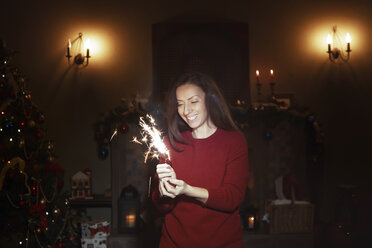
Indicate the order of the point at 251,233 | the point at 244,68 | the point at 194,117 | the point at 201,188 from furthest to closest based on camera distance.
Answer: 1. the point at 244,68
2. the point at 251,233
3. the point at 194,117
4. the point at 201,188

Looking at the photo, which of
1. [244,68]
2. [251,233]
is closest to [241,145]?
[251,233]

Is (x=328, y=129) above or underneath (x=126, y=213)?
Result: above

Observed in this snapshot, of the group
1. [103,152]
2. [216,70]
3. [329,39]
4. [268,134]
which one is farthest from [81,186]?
[329,39]

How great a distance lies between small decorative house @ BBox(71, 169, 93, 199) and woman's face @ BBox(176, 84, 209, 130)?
7.54ft

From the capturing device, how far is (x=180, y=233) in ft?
5.46

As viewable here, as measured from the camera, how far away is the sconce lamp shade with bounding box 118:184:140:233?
335 cm

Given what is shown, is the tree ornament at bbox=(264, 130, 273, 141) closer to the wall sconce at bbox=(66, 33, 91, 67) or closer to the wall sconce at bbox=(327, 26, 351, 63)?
the wall sconce at bbox=(327, 26, 351, 63)

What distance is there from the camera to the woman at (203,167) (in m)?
1.63

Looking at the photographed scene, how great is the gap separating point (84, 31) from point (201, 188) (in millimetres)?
2882

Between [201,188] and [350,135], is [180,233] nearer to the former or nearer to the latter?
[201,188]

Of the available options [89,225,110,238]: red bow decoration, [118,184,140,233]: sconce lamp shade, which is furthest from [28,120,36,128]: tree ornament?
[89,225,110,238]: red bow decoration

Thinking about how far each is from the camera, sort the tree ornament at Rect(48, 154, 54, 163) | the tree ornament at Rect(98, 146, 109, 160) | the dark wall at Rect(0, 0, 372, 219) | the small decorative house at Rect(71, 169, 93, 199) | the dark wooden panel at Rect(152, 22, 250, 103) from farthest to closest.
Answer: the dark wall at Rect(0, 0, 372, 219) < the dark wooden panel at Rect(152, 22, 250, 103) < the small decorative house at Rect(71, 169, 93, 199) < the tree ornament at Rect(98, 146, 109, 160) < the tree ornament at Rect(48, 154, 54, 163)

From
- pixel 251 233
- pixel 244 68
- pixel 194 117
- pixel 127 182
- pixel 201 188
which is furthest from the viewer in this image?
pixel 244 68

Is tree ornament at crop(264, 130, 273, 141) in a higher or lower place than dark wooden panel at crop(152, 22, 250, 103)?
lower
